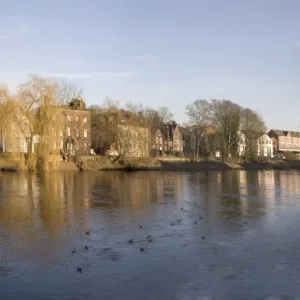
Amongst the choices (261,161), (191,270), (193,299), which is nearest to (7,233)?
(191,270)

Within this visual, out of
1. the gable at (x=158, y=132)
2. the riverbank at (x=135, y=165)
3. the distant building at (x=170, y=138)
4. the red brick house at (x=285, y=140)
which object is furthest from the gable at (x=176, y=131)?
the red brick house at (x=285, y=140)

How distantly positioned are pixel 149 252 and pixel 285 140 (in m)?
178

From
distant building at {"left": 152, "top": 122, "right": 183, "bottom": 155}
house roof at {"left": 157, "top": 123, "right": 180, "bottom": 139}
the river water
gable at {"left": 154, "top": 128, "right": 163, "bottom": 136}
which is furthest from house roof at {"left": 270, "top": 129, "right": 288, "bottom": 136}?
the river water

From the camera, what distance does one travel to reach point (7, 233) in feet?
52.4

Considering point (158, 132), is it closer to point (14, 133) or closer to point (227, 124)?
point (227, 124)

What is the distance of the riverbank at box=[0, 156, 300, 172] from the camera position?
62.7 m

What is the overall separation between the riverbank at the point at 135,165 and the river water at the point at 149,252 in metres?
40.6

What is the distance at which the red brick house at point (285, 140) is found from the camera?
6944 inches

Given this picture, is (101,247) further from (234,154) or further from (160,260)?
(234,154)

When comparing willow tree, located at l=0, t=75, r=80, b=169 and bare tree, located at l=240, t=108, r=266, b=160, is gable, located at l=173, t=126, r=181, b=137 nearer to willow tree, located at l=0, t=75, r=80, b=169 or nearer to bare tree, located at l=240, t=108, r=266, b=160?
bare tree, located at l=240, t=108, r=266, b=160

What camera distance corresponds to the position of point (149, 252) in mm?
13219

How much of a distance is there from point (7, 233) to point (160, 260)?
260 inches

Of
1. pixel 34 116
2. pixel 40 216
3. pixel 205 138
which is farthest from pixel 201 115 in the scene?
pixel 40 216

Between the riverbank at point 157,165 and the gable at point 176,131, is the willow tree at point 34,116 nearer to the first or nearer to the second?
the riverbank at point 157,165
